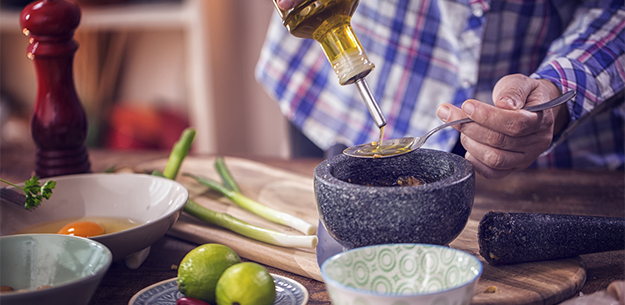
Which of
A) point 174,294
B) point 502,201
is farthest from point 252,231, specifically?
point 502,201

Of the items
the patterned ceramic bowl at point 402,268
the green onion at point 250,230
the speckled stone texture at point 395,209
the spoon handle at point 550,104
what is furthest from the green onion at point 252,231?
the spoon handle at point 550,104

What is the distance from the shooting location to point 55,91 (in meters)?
1.13

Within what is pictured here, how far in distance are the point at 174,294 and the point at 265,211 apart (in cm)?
37

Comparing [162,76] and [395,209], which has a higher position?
[395,209]

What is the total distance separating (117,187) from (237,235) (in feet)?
0.95

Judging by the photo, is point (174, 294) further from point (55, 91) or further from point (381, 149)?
point (55, 91)

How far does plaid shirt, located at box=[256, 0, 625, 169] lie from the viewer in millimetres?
1149

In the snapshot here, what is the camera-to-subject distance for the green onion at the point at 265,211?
3.26 ft

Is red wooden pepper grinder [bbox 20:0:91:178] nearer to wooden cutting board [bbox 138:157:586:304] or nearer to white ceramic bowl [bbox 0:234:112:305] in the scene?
wooden cutting board [bbox 138:157:586:304]

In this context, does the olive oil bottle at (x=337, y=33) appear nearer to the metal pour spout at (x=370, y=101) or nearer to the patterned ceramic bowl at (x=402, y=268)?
the metal pour spout at (x=370, y=101)

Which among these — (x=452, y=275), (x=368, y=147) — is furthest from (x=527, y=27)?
(x=452, y=275)

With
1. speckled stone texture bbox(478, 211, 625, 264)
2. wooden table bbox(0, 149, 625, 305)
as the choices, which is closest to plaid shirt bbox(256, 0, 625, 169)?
wooden table bbox(0, 149, 625, 305)

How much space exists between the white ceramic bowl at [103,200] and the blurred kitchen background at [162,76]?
145 centimetres

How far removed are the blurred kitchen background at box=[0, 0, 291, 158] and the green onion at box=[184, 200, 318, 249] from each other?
4.95 ft
